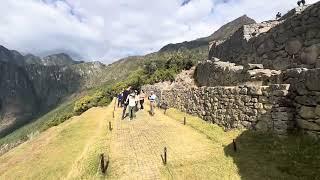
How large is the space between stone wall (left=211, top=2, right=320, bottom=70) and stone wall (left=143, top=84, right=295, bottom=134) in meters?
4.49

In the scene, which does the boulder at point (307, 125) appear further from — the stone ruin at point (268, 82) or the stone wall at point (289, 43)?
the stone wall at point (289, 43)

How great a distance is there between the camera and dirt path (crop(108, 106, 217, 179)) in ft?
52.7

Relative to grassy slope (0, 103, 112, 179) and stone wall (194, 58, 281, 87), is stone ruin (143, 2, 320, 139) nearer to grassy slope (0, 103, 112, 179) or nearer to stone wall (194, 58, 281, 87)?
stone wall (194, 58, 281, 87)

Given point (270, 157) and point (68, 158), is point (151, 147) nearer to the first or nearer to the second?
point (68, 158)

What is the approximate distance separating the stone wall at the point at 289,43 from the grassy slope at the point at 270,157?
20.7 feet

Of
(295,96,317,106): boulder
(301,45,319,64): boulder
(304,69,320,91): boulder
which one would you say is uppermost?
(301,45,319,64): boulder

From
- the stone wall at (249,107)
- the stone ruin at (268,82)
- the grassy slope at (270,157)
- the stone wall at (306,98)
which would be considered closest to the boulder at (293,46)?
the stone ruin at (268,82)

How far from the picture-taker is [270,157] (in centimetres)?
1512

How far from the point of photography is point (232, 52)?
3219 centimetres

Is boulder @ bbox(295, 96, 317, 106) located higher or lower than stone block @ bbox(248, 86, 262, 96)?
lower

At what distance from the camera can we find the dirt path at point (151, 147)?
16062 mm

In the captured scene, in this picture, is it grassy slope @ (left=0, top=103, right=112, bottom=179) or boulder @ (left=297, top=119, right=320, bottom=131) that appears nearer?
boulder @ (left=297, top=119, right=320, bottom=131)

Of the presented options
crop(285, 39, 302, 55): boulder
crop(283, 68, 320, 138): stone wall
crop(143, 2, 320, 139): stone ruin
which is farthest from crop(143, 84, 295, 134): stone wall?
crop(285, 39, 302, 55): boulder

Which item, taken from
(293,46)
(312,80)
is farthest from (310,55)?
(312,80)
